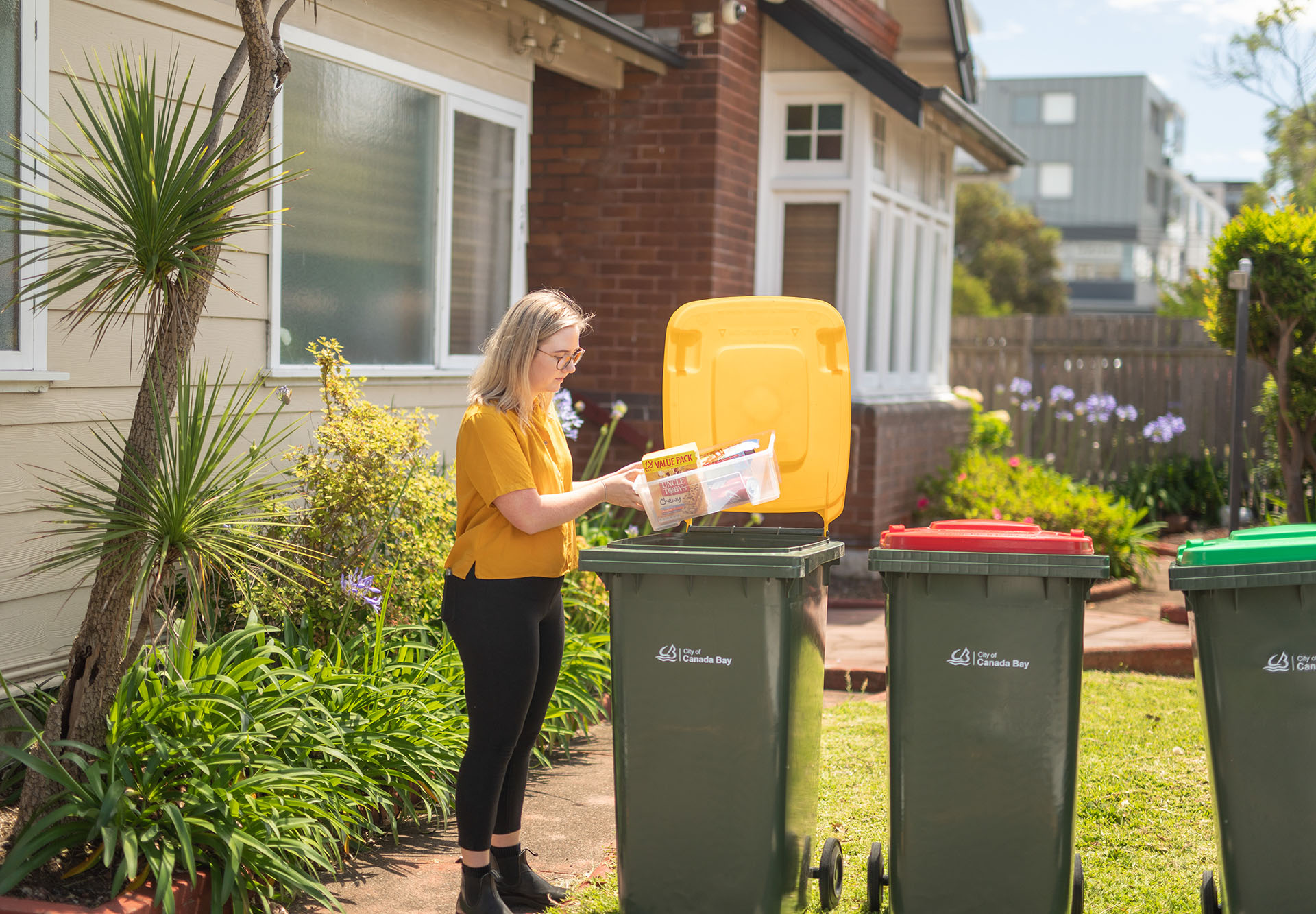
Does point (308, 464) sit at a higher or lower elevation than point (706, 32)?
lower

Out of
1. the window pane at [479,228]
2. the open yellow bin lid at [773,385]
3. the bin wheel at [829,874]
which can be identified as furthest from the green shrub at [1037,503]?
the bin wheel at [829,874]

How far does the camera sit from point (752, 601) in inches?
134

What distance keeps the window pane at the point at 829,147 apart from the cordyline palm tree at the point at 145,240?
19.8 feet

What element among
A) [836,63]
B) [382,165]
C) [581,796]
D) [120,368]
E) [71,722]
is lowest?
[581,796]

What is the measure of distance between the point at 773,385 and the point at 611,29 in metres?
3.83

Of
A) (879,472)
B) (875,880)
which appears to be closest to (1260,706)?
(875,880)

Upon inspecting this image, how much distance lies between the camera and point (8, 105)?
4.20 m

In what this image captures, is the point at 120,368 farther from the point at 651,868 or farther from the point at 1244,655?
the point at 1244,655

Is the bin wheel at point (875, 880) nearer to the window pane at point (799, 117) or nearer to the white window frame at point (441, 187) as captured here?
the white window frame at point (441, 187)

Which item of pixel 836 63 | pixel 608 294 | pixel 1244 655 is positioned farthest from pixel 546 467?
pixel 836 63

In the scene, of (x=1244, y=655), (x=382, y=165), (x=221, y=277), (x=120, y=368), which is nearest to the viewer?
(x=1244, y=655)

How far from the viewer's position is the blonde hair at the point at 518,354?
3.43 metres

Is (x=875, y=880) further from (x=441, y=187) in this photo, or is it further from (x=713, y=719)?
(x=441, y=187)

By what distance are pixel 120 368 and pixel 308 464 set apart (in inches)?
29.5
